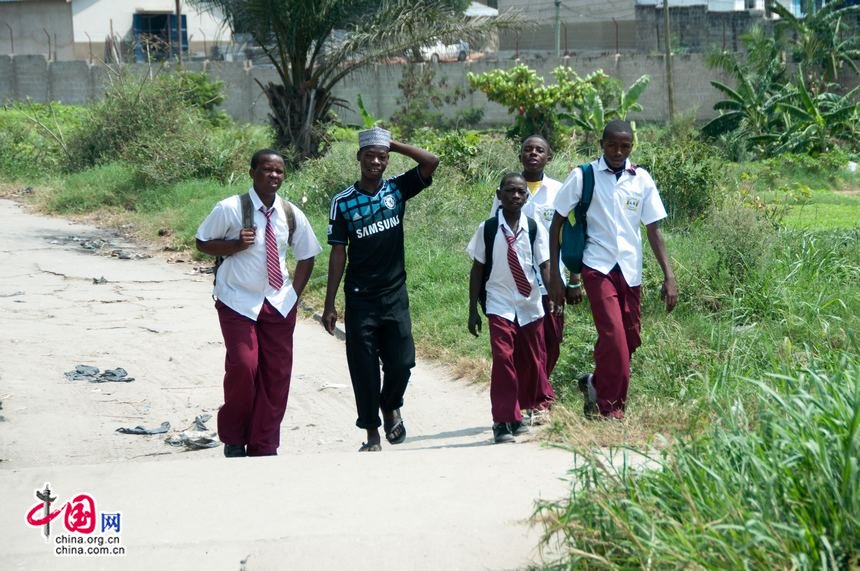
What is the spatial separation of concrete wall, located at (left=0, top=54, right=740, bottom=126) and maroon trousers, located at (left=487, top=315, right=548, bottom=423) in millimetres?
26892

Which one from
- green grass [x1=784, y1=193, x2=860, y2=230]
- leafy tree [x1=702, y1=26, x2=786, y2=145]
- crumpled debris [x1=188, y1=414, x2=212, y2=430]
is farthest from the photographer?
leafy tree [x1=702, y1=26, x2=786, y2=145]

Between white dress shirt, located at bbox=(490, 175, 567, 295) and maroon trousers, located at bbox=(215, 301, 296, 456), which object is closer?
maroon trousers, located at bbox=(215, 301, 296, 456)

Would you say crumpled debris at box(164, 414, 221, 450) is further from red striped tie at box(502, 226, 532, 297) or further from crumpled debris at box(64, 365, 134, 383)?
red striped tie at box(502, 226, 532, 297)

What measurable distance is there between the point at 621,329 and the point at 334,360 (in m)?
3.84

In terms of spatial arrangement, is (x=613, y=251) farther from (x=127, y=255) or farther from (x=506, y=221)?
(x=127, y=255)

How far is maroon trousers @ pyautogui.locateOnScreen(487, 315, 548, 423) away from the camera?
256 inches

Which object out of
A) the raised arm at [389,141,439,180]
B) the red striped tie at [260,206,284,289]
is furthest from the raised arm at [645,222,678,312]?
the red striped tie at [260,206,284,289]

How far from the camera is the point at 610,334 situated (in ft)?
20.7

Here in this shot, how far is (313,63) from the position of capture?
19219 mm

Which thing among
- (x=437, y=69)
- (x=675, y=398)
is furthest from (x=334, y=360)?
(x=437, y=69)

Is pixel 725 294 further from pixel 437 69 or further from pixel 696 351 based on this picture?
pixel 437 69

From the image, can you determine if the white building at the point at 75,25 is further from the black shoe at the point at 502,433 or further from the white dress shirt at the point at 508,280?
the black shoe at the point at 502,433

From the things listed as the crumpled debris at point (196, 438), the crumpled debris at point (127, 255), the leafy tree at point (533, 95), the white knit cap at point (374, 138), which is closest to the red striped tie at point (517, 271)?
the white knit cap at point (374, 138)

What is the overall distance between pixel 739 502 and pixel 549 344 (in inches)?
147
